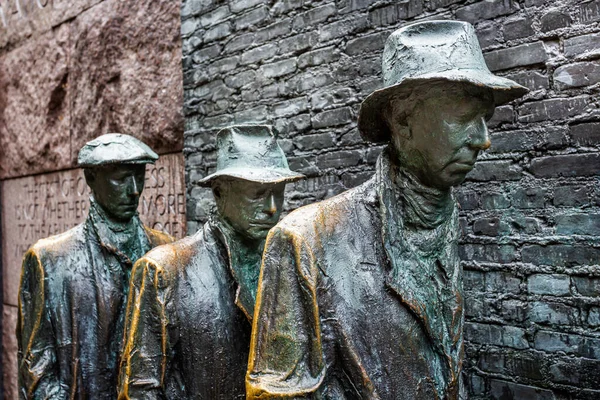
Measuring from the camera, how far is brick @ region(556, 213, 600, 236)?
2721mm

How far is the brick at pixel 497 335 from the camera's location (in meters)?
2.98

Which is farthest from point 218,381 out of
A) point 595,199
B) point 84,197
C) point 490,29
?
point 84,197

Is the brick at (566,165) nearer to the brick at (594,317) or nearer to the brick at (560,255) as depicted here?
the brick at (560,255)

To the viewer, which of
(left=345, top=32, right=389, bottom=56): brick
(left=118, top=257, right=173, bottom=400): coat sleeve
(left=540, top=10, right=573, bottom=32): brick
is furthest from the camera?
(left=345, top=32, right=389, bottom=56): brick

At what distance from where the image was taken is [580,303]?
277 cm

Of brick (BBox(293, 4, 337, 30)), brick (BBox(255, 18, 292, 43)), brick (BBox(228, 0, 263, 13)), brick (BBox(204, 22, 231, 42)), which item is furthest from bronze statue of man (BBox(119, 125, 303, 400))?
brick (BBox(204, 22, 231, 42))

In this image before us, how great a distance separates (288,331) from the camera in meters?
1.66

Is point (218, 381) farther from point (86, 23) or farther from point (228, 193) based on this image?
point (86, 23)

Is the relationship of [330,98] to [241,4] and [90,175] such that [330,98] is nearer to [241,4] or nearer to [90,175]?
[241,4]

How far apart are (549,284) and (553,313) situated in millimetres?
120

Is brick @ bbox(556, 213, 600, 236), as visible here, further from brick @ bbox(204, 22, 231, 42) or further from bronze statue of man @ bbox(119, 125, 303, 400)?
brick @ bbox(204, 22, 231, 42)

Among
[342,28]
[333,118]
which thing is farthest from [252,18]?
[333,118]

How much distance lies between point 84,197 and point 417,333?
4579mm

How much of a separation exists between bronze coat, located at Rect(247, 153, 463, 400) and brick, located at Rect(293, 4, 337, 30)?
2.22 metres
